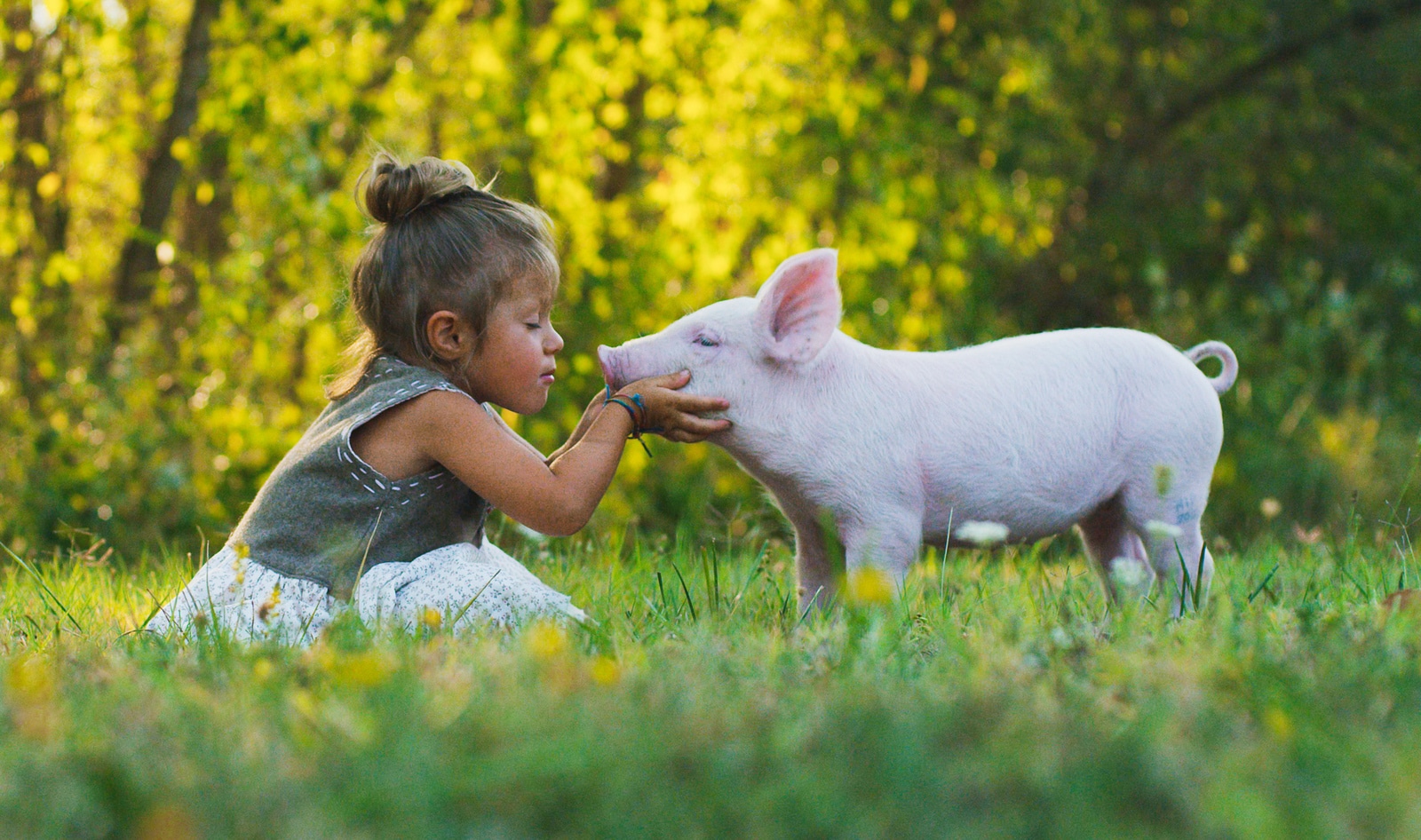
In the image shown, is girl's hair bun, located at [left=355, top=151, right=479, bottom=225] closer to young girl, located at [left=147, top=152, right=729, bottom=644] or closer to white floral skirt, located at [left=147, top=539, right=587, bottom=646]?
young girl, located at [left=147, top=152, right=729, bottom=644]

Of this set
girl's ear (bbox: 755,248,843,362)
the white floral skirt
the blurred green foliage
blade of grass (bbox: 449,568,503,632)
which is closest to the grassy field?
blade of grass (bbox: 449,568,503,632)

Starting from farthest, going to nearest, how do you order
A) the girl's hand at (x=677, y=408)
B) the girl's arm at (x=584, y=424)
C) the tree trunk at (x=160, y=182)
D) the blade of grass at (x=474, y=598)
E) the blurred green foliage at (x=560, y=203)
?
the tree trunk at (x=160, y=182), the blurred green foliage at (x=560, y=203), the girl's arm at (x=584, y=424), the girl's hand at (x=677, y=408), the blade of grass at (x=474, y=598)

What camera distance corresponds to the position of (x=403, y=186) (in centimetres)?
353

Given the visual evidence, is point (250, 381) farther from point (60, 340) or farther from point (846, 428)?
point (846, 428)

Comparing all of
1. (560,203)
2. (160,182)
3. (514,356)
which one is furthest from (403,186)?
(160,182)

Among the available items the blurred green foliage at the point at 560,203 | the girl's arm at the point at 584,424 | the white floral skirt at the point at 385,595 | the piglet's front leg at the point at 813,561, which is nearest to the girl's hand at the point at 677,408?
the girl's arm at the point at 584,424

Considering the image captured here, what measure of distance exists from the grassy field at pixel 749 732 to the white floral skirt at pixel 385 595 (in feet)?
1.41

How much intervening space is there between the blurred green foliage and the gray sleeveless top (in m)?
1.97

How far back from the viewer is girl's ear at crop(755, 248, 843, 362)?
3.13 metres

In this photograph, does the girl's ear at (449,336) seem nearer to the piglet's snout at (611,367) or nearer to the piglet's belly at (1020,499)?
the piglet's snout at (611,367)

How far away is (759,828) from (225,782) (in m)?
0.61

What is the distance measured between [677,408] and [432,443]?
25.4 inches

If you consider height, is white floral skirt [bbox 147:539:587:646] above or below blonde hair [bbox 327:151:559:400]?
below

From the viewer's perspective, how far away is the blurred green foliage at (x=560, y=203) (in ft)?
20.0
